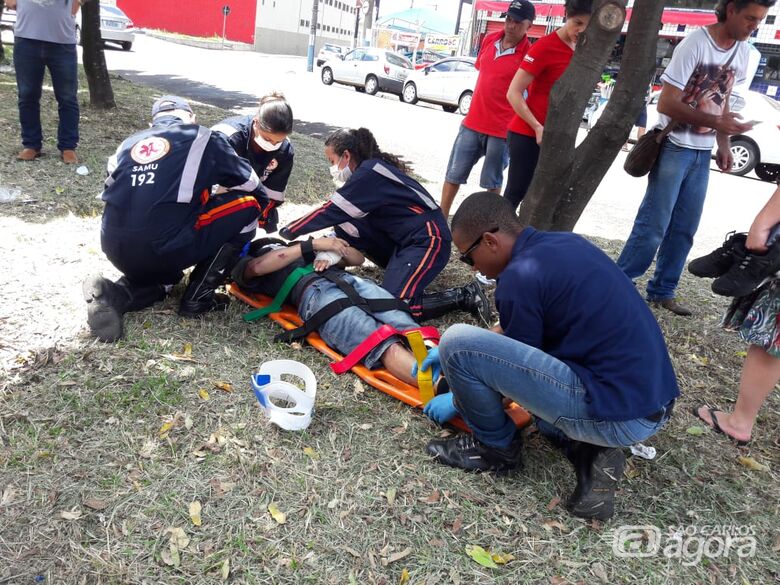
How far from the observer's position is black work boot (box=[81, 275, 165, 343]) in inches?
112

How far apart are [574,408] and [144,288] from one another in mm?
2281

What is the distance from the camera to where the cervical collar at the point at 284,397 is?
7.85 feet

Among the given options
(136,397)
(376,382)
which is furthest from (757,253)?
(136,397)

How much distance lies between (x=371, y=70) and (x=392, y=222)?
15.3 metres

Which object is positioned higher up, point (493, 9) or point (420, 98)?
point (493, 9)

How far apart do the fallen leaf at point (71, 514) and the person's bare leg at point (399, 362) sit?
1.40m

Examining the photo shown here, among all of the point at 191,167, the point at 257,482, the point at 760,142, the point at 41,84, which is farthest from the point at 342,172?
the point at 760,142

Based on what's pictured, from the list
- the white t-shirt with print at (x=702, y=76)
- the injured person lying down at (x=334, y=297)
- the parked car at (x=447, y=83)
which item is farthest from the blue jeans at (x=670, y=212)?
the parked car at (x=447, y=83)

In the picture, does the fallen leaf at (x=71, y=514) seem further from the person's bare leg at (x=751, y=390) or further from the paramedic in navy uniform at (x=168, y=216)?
the person's bare leg at (x=751, y=390)

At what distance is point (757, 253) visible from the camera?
2.42m

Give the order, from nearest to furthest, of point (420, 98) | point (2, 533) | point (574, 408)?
point (2, 533) → point (574, 408) → point (420, 98)

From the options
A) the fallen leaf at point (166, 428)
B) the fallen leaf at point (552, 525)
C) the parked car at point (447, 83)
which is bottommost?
the fallen leaf at point (552, 525)

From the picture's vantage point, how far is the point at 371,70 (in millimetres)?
17547

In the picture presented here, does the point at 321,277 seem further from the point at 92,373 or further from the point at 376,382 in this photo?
the point at 92,373
